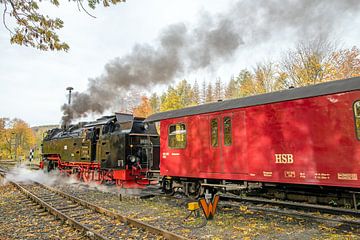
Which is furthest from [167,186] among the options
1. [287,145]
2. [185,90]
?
[185,90]

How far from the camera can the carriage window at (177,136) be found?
9219mm

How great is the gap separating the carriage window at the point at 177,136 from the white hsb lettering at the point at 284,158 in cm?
330

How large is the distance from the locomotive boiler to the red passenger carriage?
2820 millimetres

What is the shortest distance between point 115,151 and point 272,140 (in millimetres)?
7864

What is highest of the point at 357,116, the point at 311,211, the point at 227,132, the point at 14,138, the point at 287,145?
the point at 14,138

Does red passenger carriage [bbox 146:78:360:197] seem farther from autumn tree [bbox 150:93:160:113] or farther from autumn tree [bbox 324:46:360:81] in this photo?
autumn tree [bbox 150:93:160:113]

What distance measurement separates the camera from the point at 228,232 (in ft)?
19.2

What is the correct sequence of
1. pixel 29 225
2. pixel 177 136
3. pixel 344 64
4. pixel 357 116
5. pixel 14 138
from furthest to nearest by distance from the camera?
pixel 14 138 → pixel 344 64 → pixel 177 136 → pixel 29 225 → pixel 357 116

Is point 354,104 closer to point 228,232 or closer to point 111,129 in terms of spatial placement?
point 228,232

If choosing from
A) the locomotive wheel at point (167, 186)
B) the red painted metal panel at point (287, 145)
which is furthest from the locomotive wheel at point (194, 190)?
the locomotive wheel at point (167, 186)

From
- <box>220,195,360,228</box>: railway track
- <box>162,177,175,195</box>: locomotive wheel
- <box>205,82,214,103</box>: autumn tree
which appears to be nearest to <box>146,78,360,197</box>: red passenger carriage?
<box>162,177,175,195</box>: locomotive wheel

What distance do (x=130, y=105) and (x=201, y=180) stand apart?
4748cm

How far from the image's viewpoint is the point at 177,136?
9.45 meters

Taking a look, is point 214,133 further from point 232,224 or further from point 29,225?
point 29,225
